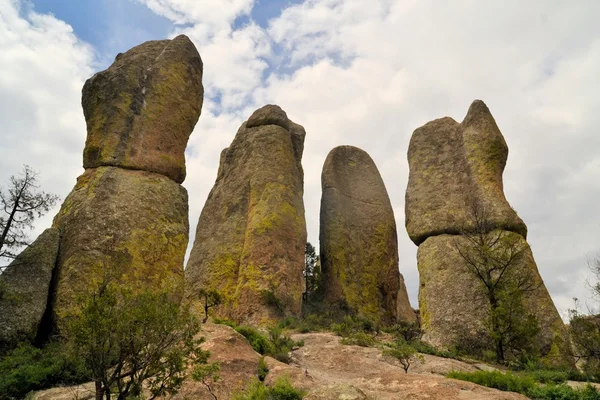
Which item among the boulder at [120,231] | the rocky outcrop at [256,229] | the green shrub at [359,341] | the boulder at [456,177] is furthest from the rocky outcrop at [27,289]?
the boulder at [456,177]

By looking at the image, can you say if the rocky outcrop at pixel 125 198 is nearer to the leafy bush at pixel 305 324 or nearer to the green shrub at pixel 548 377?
the leafy bush at pixel 305 324

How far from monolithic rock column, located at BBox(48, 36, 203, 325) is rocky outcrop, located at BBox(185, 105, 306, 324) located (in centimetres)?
453

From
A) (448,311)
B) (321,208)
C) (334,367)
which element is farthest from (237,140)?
(334,367)

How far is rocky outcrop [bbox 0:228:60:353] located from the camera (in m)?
12.4

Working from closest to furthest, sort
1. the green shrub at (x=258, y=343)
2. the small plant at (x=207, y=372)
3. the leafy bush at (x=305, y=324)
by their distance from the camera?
the small plant at (x=207, y=372), the green shrub at (x=258, y=343), the leafy bush at (x=305, y=324)

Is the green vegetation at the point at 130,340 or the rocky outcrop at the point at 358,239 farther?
the rocky outcrop at the point at 358,239

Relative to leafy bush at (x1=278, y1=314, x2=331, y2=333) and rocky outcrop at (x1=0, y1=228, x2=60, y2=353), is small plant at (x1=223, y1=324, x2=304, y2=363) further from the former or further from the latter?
rocky outcrop at (x1=0, y1=228, x2=60, y2=353)

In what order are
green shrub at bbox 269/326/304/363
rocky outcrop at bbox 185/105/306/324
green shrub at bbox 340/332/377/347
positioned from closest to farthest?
green shrub at bbox 269/326/304/363
green shrub at bbox 340/332/377/347
rocky outcrop at bbox 185/105/306/324

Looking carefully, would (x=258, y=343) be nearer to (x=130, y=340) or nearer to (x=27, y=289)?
(x=130, y=340)

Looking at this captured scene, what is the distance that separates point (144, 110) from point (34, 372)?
11057mm

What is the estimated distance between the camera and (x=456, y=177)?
22.8 meters

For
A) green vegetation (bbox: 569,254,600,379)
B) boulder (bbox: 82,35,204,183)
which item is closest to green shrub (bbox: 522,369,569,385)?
green vegetation (bbox: 569,254,600,379)

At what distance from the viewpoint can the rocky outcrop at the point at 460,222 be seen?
18109mm

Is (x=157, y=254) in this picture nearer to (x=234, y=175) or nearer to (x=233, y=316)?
(x=233, y=316)
